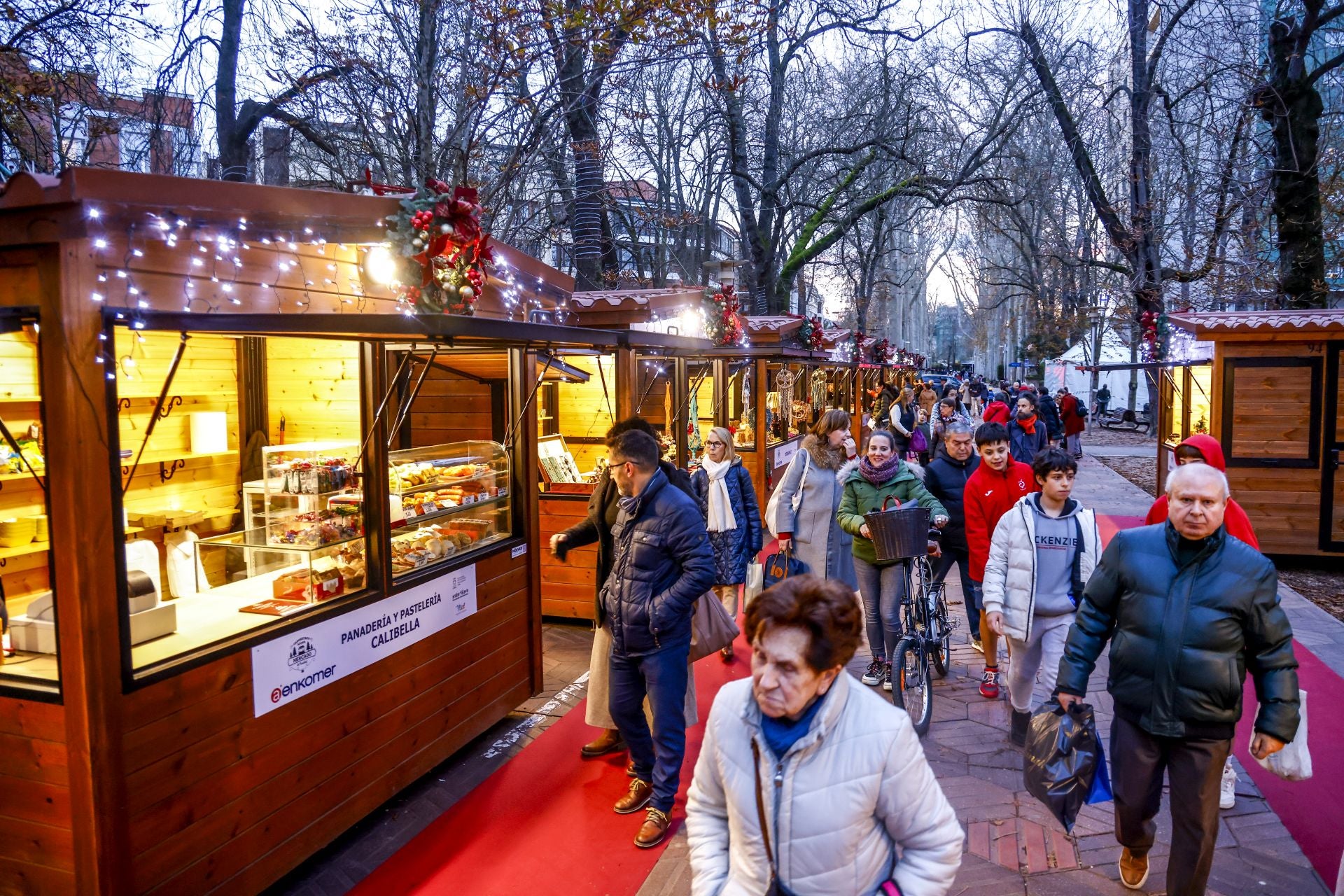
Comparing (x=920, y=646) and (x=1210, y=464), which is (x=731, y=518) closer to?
(x=920, y=646)

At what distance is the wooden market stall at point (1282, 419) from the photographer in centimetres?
938

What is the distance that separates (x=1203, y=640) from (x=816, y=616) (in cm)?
184

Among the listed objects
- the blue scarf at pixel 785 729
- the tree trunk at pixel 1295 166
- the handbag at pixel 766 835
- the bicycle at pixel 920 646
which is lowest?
the bicycle at pixel 920 646

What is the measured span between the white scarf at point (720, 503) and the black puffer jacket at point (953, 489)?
1.41m

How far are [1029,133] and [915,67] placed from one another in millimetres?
15982

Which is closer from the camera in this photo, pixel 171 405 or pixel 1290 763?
pixel 1290 763

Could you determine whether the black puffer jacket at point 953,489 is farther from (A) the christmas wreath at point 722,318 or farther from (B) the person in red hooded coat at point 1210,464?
(A) the christmas wreath at point 722,318

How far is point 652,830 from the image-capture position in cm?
412

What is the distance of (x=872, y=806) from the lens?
196 cm

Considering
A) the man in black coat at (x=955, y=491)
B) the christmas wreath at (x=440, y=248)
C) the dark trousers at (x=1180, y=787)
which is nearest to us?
the dark trousers at (x=1180, y=787)

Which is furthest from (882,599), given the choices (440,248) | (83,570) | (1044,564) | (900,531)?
(83,570)

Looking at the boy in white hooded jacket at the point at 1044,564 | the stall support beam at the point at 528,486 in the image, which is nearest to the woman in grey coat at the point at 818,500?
the boy in white hooded jacket at the point at 1044,564

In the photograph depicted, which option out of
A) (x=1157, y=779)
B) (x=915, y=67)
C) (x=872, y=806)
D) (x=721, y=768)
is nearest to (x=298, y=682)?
(x=721, y=768)

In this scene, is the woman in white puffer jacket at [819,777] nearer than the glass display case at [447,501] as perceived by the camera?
Yes
